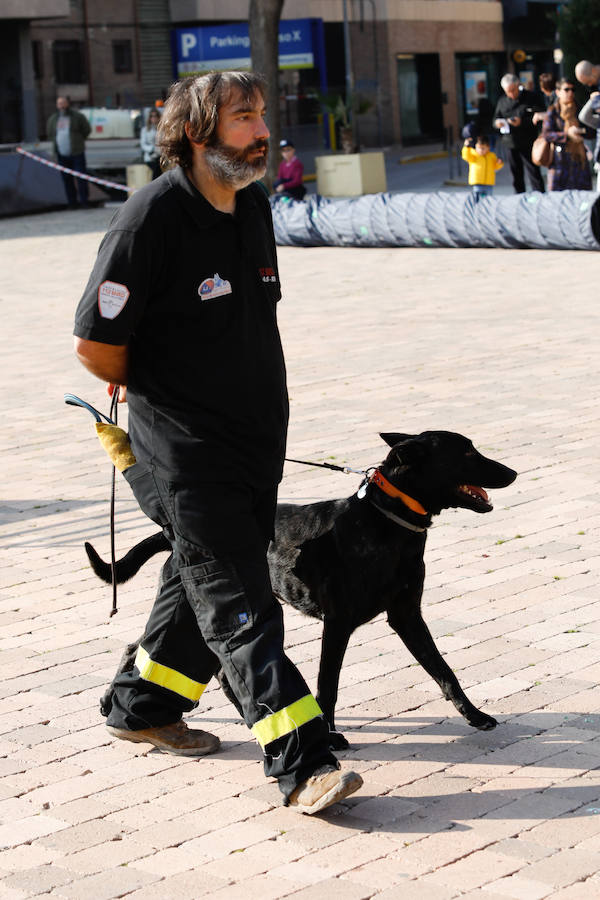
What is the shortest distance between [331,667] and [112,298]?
1.33 m

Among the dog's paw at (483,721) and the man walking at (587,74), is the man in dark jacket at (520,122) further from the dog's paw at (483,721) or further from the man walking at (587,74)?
the dog's paw at (483,721)

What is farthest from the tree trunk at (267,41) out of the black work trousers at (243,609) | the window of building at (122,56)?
the black work trousers at (243,609)

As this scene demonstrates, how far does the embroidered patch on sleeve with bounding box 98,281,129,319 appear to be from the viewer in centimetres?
372

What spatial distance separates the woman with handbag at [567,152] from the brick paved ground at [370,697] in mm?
7913

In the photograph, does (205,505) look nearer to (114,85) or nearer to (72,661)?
(72,661)

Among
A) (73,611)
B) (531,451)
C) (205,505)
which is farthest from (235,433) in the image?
(531,451)

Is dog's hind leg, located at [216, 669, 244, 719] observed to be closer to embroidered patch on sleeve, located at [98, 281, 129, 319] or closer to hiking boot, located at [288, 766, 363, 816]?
hiking boot, located at [288, 766, 363, 816]

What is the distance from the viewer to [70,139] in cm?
2705

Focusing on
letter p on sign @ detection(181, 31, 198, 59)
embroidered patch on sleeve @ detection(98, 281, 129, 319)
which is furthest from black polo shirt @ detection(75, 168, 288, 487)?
letter p on sign @ detection(181, 31, 198, 59)

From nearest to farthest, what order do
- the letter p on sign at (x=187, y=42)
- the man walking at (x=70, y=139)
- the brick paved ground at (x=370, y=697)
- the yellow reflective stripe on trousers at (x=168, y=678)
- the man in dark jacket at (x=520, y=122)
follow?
1. the brick paved ground at (x=370, y=697)
2. the yellow reflective stripe on trousers at (x=168, y=678)
3. the man in dark jacket at (x=520, y=122)
4. the man walking at (x=70, y=139)
5. the letter p on sign at (x=187, y=42)

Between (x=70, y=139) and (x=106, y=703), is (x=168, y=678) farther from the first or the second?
(x=70, y=139)

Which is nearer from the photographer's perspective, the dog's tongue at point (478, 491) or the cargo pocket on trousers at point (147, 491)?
the cargo pocket on trousers at point (147, 491)

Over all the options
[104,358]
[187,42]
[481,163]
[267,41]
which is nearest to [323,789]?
[104,358]

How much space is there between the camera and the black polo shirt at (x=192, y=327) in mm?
3754
